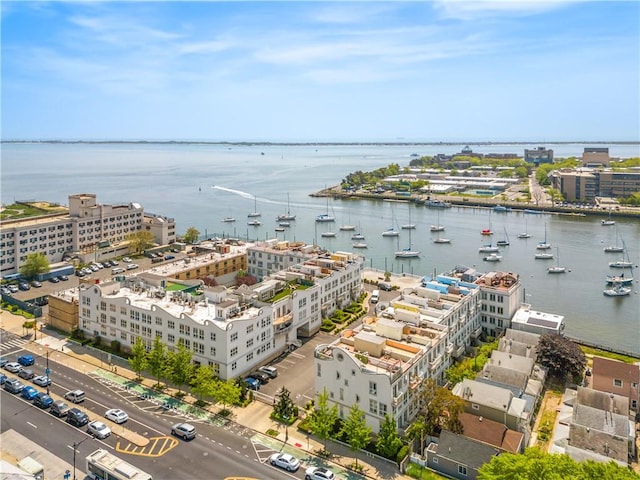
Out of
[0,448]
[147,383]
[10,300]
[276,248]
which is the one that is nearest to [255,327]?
[147,383]

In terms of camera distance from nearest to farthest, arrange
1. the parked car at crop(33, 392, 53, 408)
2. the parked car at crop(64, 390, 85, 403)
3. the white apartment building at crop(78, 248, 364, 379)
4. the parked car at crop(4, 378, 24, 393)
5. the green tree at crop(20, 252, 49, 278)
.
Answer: the parked car at crop(33, 392, 53, 408) < the parked car at crop(64, 390, 85, 403) < the parked car at crop(4, 378, 24, 393) < the white apartment building at crop(78, 248, 364, 379) < the green tree at crop(20, 252, 49, 278)

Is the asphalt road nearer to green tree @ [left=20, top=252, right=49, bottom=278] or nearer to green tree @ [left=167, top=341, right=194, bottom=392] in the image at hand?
green tree @ [left=167, top=341, right=194, bottom=392]

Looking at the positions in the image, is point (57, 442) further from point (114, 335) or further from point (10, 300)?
point (10, 300)

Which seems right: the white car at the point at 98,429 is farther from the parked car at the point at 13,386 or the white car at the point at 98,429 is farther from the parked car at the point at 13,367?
the parked car at the point at 13,367

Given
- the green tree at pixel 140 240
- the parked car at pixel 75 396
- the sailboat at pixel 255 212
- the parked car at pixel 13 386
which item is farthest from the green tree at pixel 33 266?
the sailboat at pixel 255 212

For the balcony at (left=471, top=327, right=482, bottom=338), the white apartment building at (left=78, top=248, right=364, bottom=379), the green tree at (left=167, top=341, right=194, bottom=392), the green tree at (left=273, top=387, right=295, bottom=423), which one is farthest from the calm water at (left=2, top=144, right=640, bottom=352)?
the green tree at (left=167, top=341, right=194, bottom=392)

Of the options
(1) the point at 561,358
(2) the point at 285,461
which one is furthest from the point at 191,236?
(1) the point at 561,358
